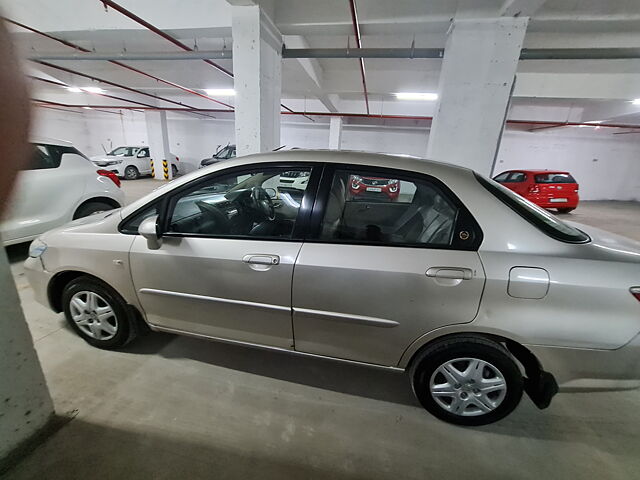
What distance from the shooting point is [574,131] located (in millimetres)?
11711

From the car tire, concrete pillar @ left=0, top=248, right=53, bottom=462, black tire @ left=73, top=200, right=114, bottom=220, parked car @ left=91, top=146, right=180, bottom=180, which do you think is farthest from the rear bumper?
the car tire

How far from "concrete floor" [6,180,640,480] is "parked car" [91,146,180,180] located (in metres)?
12.1

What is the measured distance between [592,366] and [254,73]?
4.38 metres

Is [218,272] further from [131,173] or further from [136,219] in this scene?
[131,173]

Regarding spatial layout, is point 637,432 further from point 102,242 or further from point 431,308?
point 102,242

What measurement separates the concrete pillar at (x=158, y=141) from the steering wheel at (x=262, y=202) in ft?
40.8

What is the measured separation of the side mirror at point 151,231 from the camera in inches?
61.7

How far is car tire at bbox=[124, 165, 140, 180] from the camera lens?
11891 millimetres

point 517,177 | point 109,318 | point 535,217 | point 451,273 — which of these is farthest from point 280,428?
point 517,177

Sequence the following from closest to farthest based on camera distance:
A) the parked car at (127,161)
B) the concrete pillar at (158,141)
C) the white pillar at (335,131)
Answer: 1. the parked car at (127,161)
2. the white pillar at (335,131)
3. the concrete pillar at (158,141)

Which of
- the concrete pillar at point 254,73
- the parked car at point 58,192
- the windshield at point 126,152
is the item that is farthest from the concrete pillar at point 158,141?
the concrete pillar at point 254,73

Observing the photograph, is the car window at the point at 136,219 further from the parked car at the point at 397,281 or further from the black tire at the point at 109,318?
the black tire at the point at 109,318

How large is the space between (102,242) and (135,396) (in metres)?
0.99

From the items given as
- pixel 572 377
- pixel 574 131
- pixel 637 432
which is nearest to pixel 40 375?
pixel 572 377
